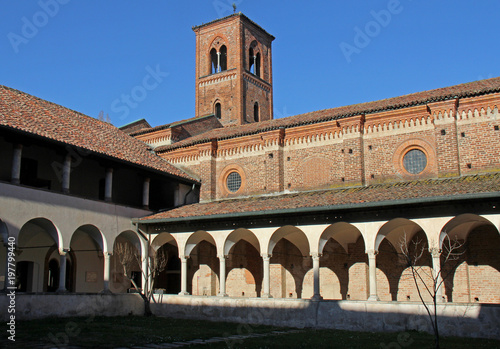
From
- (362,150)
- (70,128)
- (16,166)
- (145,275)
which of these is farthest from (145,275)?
(362,150)

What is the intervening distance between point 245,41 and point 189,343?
27403mm

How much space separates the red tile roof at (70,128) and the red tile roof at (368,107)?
2.40 m

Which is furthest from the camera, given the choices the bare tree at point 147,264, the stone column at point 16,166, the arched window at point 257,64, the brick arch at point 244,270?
the arched window at point 257,64

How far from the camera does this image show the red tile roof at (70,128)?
696 inches

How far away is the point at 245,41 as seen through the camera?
36.4 metres

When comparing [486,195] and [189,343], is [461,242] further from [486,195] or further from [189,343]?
[189,343]

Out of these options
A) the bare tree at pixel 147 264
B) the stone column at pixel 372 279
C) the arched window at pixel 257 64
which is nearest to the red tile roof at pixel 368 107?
the bare tree at pixel 147 264

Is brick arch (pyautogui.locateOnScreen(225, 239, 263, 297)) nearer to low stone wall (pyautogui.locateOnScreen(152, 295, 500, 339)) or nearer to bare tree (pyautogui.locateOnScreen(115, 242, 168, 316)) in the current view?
bare tree (pyautogui.locateOnScreen(115, 242, 168, 316))

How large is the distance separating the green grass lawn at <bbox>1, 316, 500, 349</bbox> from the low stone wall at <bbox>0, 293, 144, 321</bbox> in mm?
570

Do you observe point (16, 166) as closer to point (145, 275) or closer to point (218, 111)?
point (145, 275)

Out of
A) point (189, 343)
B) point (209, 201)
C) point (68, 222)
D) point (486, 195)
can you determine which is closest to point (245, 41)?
point (209, 201)

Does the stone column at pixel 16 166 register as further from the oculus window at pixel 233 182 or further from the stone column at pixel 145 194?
the oculus window at pixel 233 182

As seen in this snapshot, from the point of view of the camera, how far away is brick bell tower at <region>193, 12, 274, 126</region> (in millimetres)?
35344

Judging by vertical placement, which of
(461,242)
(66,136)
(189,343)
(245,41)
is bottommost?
(189,343)
